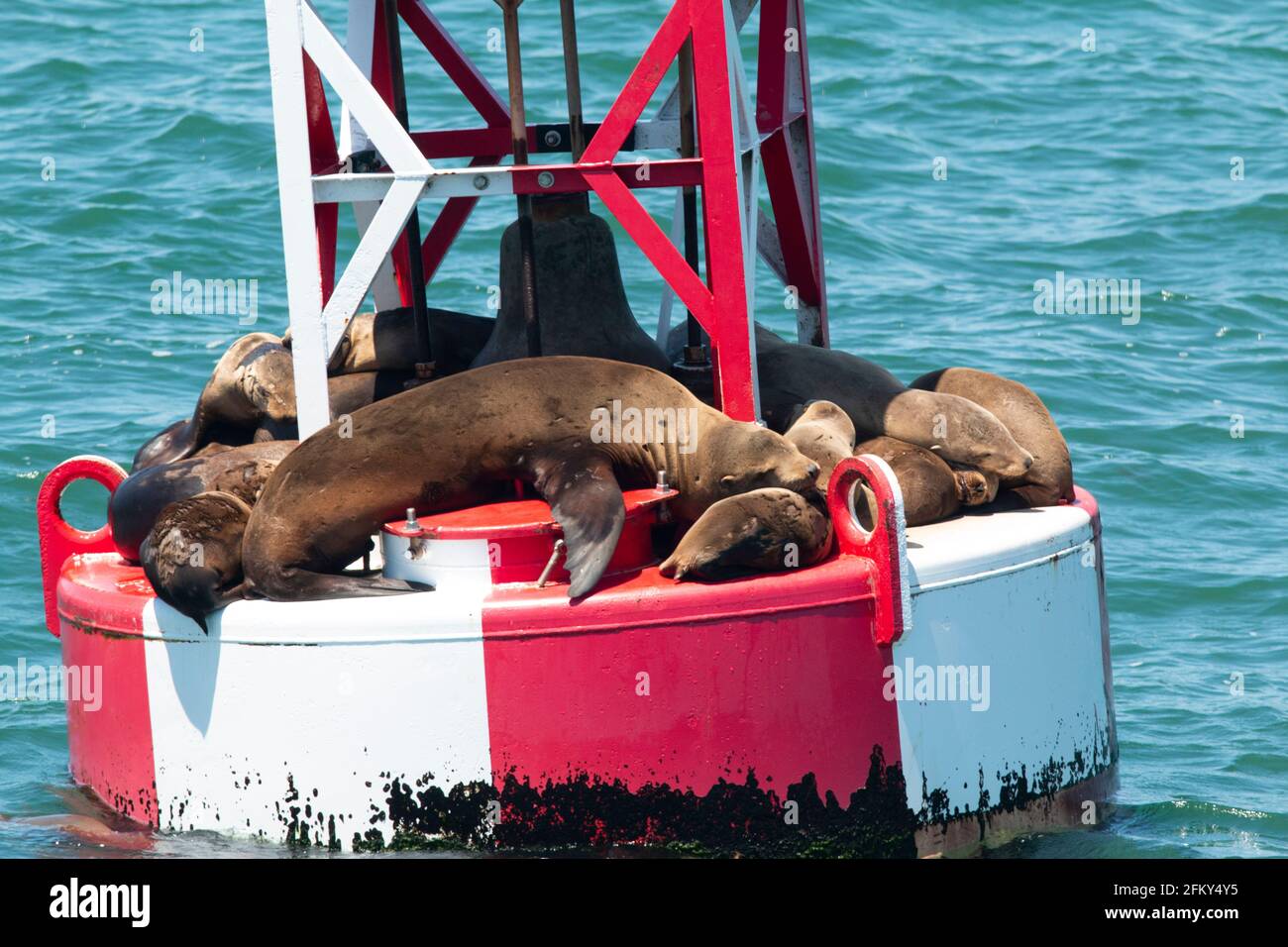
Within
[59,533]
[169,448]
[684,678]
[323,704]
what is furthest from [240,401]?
[684,678]

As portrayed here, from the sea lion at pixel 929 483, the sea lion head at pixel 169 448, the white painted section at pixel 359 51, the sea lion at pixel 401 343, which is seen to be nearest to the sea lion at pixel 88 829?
the sea lion head at pixel 169 448

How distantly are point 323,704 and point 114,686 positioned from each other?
1.16 m

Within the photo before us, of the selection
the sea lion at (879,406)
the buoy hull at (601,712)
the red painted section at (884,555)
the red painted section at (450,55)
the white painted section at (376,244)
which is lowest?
the buoy hull at (601,712)

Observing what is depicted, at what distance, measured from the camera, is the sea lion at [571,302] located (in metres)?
9.52

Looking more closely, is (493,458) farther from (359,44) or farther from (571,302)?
(359,44)

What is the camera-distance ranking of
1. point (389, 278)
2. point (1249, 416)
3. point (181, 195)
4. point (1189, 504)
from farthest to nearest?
point (181, 195)
point (1249, 416)
point (1189, 504)
point (389, 278)

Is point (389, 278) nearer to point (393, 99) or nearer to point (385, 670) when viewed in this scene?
point (393, 99)

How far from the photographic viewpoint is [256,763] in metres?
7.82

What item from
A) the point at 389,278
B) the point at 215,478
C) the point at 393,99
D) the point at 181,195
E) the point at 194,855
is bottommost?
the point at 194,855

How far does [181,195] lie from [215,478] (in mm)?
11937

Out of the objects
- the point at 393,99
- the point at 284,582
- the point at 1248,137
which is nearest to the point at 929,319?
the point at 1248,137

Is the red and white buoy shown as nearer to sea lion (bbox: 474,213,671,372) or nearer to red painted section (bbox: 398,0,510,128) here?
sea lion (bbox: 474,213,671,372)

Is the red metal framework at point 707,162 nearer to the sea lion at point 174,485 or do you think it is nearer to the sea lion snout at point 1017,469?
the sea lion at point 174,485

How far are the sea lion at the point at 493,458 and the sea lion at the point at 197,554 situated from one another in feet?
0.32
